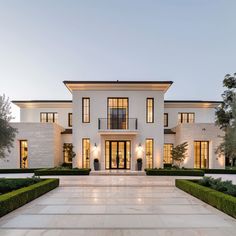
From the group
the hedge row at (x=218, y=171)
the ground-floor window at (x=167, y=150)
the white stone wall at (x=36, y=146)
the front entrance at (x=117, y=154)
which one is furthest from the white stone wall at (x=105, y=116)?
the hedge row at (x=218, y=171)

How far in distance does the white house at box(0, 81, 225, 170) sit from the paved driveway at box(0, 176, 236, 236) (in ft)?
32.4

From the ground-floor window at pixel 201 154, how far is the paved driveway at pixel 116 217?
467 inches

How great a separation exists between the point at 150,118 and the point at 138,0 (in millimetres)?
8991

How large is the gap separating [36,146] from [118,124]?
23.9 feet

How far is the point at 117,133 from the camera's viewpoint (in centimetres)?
1816

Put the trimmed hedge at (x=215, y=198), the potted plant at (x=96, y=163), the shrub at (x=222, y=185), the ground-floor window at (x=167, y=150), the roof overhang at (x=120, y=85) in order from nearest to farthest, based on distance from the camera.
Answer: the trimmed hedge at (x=215, y=198), the shrub at (x=222, y=185), the potted plant at (x=96, y=163), the roof overhang at (x=120, y=85), the ground-floor window at (x=167, y=150)

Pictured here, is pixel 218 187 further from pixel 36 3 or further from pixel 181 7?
pixel 36 3

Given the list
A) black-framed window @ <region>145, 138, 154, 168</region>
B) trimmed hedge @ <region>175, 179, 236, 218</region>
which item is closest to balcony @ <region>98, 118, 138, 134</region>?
black-framed window @ <region>145, 138, 154, 168</region>

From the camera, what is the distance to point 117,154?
62.4 ft

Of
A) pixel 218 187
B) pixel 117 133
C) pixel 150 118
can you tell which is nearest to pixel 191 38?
pixel 150 118

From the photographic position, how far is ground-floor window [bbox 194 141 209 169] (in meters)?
20.0

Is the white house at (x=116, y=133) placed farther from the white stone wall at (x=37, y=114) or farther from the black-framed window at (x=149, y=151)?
the white stone wall at (x=37, y=114)

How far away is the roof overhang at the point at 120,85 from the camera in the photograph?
18.8 m

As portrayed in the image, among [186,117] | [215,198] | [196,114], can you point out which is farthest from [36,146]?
[215,198]
